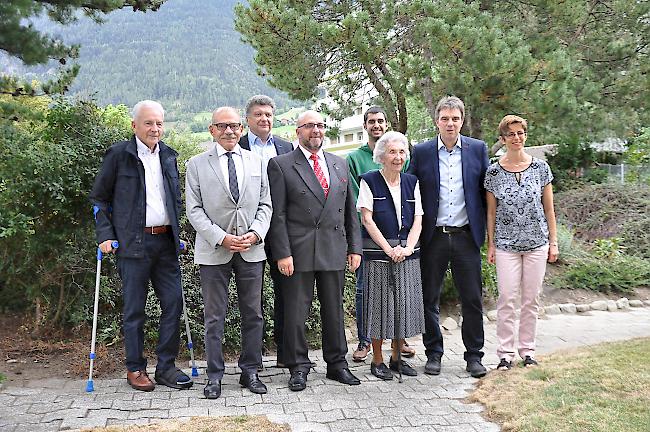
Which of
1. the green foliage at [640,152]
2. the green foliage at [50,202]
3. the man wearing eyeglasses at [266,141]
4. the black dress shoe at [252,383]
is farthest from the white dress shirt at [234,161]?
the green foliage at [640,152]

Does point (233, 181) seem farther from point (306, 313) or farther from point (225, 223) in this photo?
point (306, 313)

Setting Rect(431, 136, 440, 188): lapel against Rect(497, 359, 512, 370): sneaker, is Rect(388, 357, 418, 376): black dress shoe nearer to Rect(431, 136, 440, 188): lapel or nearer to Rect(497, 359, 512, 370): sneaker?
Rect(497, 359, 512, 370): sneaker

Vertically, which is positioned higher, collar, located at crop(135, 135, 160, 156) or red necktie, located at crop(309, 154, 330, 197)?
collar, located at crop(135, 135, 160, 156)

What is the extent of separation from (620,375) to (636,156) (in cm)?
1055

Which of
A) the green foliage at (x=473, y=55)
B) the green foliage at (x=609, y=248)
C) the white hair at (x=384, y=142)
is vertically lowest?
the green foliage at (x=609, y=248)

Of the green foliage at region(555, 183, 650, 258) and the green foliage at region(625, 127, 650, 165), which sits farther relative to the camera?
the green foliage at region(625, 127, 650, 165)

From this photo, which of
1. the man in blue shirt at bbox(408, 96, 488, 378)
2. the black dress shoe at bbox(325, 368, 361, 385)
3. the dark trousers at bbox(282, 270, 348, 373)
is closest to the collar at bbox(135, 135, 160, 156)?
the dark trousers at bbox(282, 270, 348, 373)

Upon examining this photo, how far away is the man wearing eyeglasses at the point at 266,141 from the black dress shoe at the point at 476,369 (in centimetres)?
147

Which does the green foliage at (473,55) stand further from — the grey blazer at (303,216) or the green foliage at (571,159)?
the grey blazer at (303,216)

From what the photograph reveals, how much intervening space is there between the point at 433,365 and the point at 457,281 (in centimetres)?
69

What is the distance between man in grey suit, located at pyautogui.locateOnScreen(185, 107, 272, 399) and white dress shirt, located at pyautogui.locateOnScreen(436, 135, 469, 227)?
4.42 feet

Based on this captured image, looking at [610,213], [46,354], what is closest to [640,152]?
[610,213]

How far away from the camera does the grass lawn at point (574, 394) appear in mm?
3592

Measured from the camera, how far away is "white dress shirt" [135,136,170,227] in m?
4.37
